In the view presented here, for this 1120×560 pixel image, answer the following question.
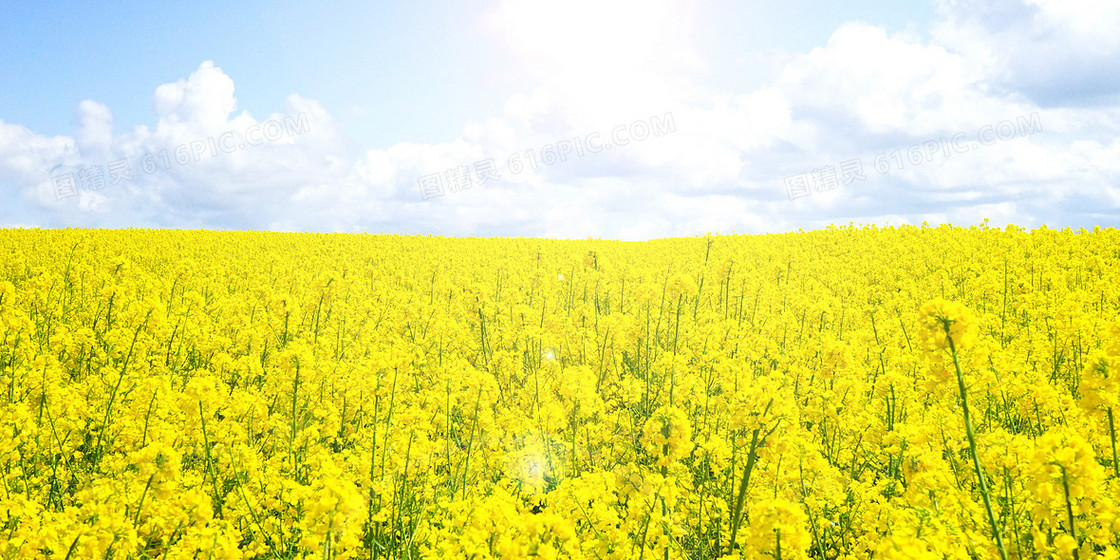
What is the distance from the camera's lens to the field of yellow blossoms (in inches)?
125

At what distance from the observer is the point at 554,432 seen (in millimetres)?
5691

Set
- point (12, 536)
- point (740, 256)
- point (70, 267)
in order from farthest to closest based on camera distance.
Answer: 1. point (740, 256)
2. point (70, 267)
3. point (12, 536)

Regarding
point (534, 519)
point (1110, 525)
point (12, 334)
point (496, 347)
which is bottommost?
point (1110, 525)

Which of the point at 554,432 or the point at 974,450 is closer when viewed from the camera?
the point at 974,450

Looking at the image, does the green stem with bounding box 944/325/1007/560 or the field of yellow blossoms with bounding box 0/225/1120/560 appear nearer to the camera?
the green stem with bounding box 944/325/1007/560

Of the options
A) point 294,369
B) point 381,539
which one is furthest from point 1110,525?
point 294,369

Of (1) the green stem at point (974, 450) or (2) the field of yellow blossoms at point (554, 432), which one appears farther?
(2) the field of yellow blossoms at point (554, 432)

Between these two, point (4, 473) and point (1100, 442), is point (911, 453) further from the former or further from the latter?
point (4, 473)

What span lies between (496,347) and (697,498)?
5.05m

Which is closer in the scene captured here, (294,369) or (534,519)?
(534,519)

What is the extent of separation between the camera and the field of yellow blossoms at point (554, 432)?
10.4 ft

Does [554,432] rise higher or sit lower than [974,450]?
lower

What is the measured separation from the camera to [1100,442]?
392cm

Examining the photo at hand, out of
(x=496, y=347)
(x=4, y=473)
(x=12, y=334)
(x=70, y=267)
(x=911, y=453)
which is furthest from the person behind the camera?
(x=70, y=267)
